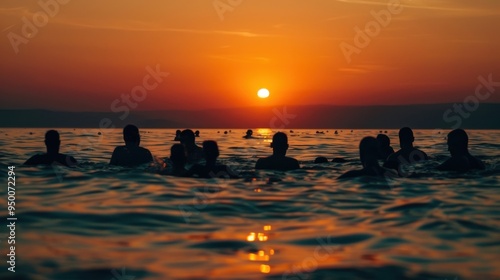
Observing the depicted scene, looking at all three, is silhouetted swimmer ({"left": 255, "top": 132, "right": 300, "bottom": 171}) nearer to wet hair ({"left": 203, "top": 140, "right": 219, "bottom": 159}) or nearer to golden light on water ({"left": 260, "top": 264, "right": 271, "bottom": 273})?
wet hair ({"left": 203, "top": 140, "right": 219, "bottom": 159})

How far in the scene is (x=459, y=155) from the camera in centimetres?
1773

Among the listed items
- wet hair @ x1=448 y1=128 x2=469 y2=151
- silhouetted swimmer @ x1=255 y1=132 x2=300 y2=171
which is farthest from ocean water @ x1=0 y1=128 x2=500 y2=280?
silhouetted swimmer @ x1=255 y1=132 x2=300 y2=171

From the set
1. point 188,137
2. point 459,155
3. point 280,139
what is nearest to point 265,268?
point 280,139

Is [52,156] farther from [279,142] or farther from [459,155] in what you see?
[459,155]

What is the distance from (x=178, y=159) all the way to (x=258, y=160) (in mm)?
3301

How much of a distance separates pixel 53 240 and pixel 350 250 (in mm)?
4216

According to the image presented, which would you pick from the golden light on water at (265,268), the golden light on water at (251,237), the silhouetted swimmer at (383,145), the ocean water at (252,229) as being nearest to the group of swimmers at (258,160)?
the ocean water at (252,229)

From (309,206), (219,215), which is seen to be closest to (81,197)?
(219,215)

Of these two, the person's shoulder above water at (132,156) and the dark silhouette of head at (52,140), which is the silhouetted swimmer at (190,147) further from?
the dark silhouette of head at (52,140)

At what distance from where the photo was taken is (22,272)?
22.4 ft

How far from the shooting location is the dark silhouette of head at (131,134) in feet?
56.8

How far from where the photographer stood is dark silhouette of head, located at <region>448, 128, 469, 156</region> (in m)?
16.9

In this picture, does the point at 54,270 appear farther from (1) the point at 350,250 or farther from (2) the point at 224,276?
(1) the point at 350,250

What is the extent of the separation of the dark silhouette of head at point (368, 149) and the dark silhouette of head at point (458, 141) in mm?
3117
